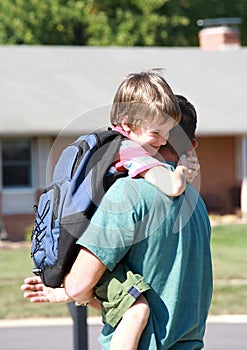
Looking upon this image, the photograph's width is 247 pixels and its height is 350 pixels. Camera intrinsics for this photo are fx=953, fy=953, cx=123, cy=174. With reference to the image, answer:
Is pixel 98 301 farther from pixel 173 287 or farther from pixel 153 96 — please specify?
pixel 153 96

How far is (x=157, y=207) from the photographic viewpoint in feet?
9.91

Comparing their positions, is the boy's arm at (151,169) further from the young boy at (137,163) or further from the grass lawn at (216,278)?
the grass lawn at (216,278)

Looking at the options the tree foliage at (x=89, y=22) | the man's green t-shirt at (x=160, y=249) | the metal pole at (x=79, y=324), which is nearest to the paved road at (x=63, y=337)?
the metal pole at (x=79, y=324)

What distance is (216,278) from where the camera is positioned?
1396cm

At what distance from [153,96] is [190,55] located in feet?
86.9

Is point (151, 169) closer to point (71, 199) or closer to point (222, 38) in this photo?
point (71, 199)

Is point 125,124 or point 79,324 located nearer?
point 125,124

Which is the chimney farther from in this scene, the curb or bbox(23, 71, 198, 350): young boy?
bbox(23, 71, 198, 350): young boy

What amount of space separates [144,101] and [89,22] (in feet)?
114

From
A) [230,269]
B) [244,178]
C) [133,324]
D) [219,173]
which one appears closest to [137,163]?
[133,324]

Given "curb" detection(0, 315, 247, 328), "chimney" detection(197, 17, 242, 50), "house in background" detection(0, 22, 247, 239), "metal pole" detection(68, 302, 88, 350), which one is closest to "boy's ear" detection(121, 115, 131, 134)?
"metal pole" detection(68, 302, 88, 350)

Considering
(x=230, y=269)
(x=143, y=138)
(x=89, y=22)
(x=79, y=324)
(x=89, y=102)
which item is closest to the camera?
(x=143, y=138)

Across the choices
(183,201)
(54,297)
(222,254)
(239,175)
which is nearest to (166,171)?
(183,201)

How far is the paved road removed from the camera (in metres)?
9.36
